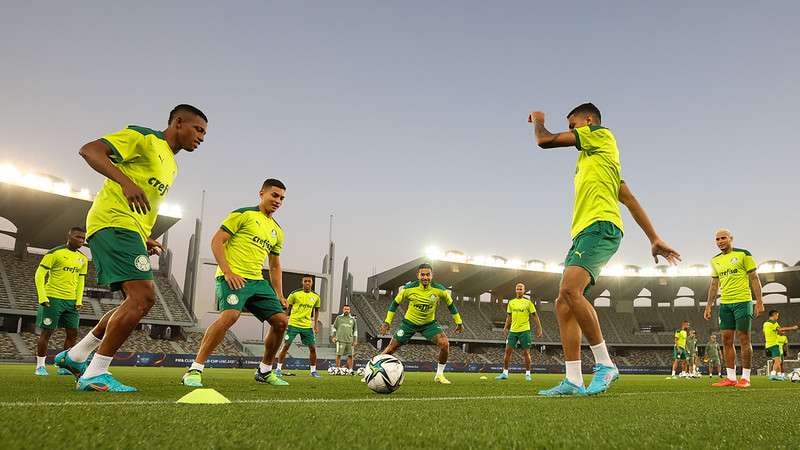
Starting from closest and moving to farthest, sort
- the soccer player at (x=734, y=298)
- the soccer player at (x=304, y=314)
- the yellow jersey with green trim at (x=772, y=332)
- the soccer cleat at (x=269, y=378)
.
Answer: the soccer cleat at (x=269, y=378) < the soccer player at (x=734, y=298) < the soccer player at (x=304, y=314) < the yellow jersey with green trim at (x=772, y=332)

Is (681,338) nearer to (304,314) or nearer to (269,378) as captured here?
(304,314)

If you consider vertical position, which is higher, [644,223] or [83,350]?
[644,223]

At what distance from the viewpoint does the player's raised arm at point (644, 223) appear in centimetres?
545

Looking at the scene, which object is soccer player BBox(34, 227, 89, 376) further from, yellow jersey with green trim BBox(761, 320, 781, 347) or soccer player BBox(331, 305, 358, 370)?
yellow jersey with green trim BBox(761, 320, 781, 347)

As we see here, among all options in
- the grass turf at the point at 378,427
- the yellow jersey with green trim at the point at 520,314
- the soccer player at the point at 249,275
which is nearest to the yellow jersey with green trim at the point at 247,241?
the soccer player at the point at 249,275

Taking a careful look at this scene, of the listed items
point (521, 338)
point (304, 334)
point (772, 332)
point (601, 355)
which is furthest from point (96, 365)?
point (772, 332)

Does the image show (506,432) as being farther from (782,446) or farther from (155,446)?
(155,446)

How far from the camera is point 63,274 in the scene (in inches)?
393

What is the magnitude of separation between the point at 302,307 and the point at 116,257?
9352 mm

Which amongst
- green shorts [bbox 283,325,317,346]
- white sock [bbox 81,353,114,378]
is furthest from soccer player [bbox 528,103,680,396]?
green shorts [bbox 283,325,317,346]

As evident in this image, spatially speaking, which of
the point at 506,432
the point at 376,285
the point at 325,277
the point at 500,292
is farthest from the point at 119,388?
the point at 500,292

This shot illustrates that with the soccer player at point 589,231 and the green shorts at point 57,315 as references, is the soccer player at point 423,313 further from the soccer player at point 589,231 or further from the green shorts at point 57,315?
the green shorts at point 57,315

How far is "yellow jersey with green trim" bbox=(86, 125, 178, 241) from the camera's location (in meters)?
4.41

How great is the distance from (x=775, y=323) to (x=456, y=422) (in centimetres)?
1631
